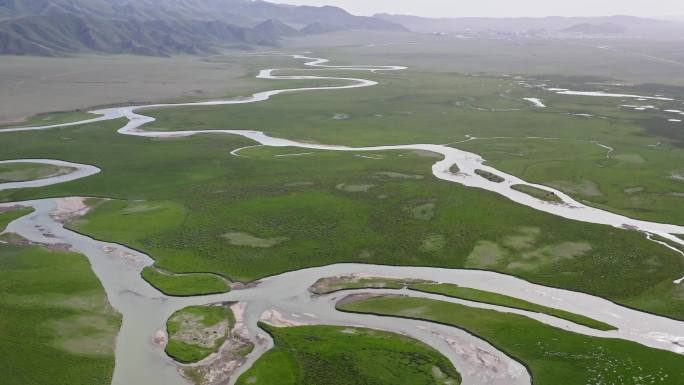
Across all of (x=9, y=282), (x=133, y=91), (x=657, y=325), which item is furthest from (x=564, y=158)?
(x=133, y=91)

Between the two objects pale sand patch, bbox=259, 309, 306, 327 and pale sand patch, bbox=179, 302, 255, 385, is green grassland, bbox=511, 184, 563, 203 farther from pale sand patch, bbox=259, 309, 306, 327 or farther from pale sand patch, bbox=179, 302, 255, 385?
pale sand patch, bbox=179, 302, 255, 385

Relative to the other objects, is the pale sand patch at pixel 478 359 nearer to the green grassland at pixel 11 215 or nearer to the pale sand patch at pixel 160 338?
the pale sand patch at pixel 160 338

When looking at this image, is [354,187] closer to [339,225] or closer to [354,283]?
[339,225]

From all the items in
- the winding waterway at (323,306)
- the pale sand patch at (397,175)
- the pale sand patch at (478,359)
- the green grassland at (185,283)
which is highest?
the pale sand patch at (397,175)

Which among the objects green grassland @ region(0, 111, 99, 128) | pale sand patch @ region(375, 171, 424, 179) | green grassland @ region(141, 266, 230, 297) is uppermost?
green grassland @ region(0, 111, 99, 128)

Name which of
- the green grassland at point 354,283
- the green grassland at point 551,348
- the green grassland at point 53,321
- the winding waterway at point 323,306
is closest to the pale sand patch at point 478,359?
the winding waterway at point 323,306

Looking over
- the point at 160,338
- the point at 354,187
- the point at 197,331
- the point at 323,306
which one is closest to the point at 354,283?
the point at 323,306

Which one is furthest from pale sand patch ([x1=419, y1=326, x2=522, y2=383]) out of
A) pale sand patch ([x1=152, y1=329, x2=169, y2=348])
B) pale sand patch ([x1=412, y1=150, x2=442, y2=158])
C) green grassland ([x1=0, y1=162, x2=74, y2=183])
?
green grassland ([x1=0, y1=162, x2=74, y2=183])
